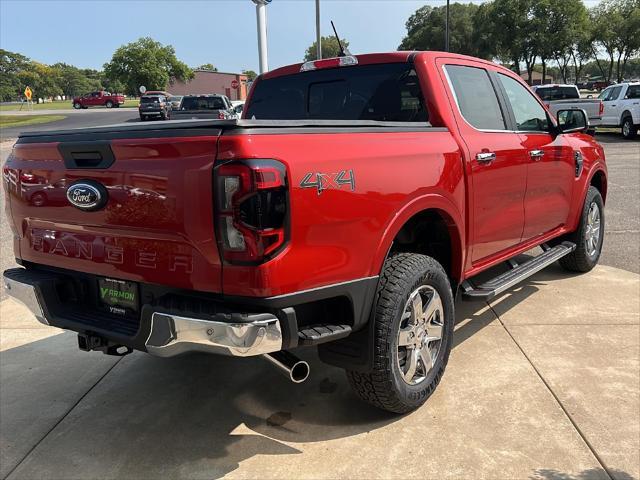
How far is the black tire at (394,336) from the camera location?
2779 millimetres

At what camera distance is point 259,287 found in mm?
2256

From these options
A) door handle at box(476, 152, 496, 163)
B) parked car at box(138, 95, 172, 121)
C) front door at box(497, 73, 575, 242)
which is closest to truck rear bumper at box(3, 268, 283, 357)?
door handle at box(476, 152, 496, 163)

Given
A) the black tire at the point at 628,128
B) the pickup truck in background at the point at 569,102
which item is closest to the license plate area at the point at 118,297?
the pickup truck in background at the point at 569,102

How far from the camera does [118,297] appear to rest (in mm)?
2768

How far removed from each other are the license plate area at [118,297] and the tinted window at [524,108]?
3.08m

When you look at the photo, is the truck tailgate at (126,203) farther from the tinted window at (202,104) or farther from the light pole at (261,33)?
the tinted window at (202,104)

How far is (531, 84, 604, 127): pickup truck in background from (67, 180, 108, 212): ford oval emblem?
16.5 metres

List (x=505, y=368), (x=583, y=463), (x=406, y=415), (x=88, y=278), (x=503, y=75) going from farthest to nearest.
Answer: (x=503, y=75) → (x=505, y=368) → (x=406, y=415) → (x=88, y=278) → (x=583, y=463)

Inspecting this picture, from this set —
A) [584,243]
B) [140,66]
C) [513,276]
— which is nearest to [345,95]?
[513,276]

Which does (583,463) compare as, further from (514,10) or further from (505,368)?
(514,10)

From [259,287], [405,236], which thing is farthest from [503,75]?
[259,287]

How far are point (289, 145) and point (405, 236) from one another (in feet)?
4.00

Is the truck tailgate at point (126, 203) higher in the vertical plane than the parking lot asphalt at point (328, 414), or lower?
higher

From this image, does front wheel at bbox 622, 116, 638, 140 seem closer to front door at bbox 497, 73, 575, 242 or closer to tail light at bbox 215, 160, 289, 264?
front door at bbox 497, 73, 575, 242
